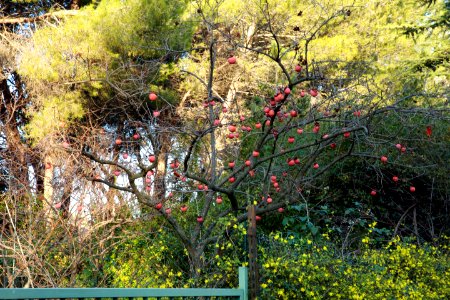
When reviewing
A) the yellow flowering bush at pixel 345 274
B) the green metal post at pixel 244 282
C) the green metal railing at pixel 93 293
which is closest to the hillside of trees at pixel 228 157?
the yellow flowering bush at pixel 345 274

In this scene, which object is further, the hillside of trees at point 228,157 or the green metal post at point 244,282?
the hillside of trees at point 228,157

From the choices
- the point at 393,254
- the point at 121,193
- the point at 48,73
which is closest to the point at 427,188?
the point at 393,254

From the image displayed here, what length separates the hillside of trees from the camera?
232 inches

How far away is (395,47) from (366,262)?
28.7ft

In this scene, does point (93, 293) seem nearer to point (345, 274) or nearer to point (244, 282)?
point (244, 282)

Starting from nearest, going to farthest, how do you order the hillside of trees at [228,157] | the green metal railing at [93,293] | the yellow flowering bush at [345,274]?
the green metal railing at [93,293]
the yellow flowering bush at [345,274]
the hillside of trees at [228,157]

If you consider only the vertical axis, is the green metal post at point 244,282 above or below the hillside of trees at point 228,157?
below

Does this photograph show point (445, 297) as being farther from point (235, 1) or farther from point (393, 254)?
point (235, 1)

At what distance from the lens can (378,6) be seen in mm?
14039

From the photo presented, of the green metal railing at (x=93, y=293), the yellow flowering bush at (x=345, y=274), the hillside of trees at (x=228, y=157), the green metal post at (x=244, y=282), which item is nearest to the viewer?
the green metal railing at (x=93, y=293)

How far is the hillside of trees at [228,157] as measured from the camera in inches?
232

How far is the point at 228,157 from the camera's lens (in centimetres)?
795

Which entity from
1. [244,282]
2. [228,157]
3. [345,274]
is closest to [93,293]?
[244,282]

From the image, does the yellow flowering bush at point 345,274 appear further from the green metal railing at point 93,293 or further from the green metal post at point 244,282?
the green metal railing at point 93,293
